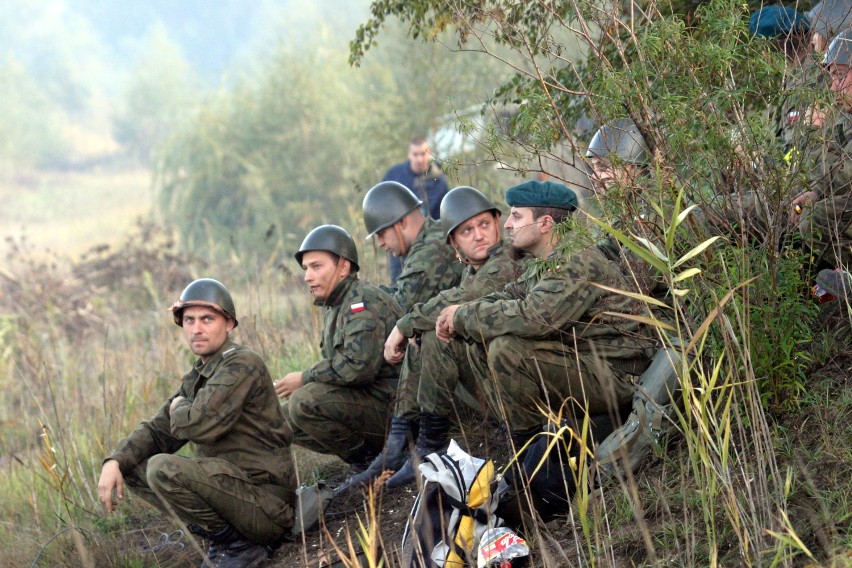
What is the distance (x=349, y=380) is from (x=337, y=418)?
272mm

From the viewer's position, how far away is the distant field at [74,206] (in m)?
48.7

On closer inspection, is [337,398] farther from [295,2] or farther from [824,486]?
[295,2]

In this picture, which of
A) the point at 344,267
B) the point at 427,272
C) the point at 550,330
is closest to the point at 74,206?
the point at 427,272

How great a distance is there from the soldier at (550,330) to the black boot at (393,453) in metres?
0.96

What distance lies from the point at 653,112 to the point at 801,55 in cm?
78

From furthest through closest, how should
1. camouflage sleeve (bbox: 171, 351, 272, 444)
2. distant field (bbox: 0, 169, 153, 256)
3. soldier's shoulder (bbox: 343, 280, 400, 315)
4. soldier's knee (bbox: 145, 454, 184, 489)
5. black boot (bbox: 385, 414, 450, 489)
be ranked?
distant field (bbox: 0, 169, 153, 256)
soldier's shoulder (bbox: 343, 280, 400, 315)
black boot (bbox: 385, 414, 450, 489)
camouflage sleeve (bbox: 171, 351, 272, 444)
soldier's knee (bbox: 145, 454, 184, 489)

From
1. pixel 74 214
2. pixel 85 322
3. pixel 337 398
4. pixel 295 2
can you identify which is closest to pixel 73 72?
pixel 295 2

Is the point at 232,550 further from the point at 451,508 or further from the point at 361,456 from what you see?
the point at 451,508

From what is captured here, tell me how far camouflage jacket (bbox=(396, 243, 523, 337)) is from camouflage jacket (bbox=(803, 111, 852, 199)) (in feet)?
5.49

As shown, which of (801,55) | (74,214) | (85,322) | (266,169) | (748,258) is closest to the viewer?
(748,258)

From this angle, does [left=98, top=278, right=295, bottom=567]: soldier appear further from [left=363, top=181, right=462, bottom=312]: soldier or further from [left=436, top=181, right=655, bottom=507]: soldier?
[left=363, top=181, right=462, bottom=312]: soldier

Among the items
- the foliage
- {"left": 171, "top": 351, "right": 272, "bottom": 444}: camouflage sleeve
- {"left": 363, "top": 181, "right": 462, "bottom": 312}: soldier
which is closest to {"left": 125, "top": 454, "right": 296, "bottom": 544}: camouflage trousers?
{"left": 171, "top": 351, "right": 272, "bottom": 444}: camouflage sleeve

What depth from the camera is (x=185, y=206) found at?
25734mm

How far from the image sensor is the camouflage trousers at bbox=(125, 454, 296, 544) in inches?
219
